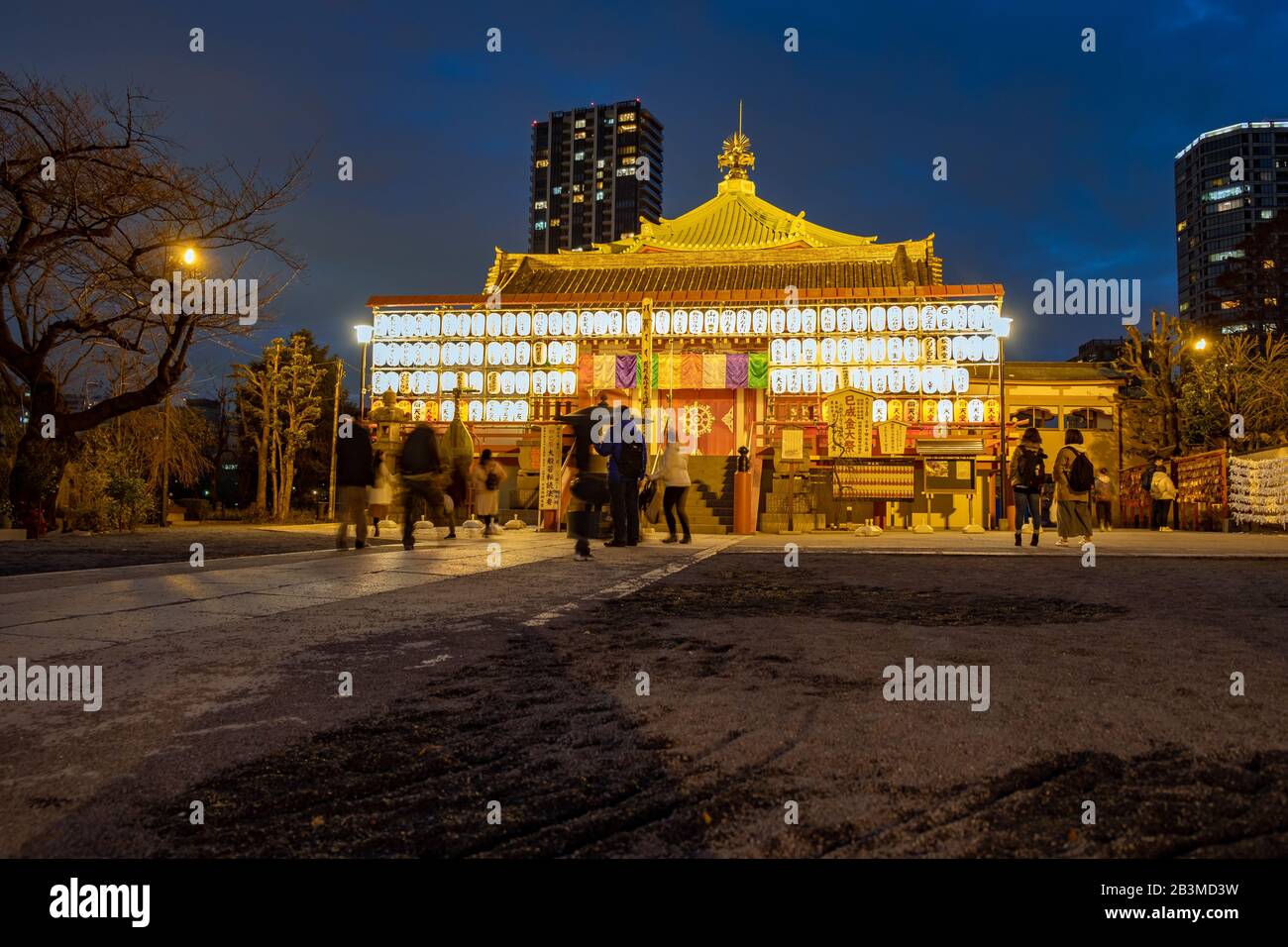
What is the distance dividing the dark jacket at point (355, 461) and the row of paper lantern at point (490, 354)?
21.9m

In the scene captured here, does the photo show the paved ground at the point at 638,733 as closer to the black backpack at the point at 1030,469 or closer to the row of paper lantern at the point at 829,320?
the black backpack at the point at 1030,469

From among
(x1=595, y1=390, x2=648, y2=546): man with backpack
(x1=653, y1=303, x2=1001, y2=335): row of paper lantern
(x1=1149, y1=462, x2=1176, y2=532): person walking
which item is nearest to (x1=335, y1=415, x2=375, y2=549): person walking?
(x1=595, y1=390, x2=648, y2=546): man with backpack

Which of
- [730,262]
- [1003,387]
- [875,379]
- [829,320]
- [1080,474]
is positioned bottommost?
[1080,474]

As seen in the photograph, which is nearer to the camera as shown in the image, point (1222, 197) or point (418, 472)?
point (418, 472)

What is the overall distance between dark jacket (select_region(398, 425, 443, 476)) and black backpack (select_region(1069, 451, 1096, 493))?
9.26 metres

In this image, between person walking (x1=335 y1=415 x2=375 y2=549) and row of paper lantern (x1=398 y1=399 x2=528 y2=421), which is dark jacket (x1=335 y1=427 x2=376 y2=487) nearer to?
person walking (x1=335 y1=415 x2=375 y2=549)

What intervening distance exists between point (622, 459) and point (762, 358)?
2010 centimetres

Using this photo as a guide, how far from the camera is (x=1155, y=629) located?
4387 mm

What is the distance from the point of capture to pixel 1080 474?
1270 centimetres

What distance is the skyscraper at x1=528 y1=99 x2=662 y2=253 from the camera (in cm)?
Result: 10088

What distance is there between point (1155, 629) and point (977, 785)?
120 inches

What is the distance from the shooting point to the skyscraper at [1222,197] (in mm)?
90000
